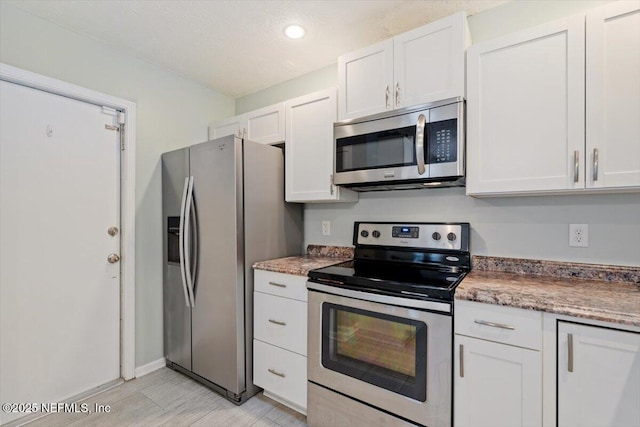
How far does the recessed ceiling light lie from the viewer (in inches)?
80.4

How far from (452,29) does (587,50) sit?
2.06ft

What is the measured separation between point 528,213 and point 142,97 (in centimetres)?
290

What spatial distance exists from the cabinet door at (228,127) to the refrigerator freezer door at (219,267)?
61 cm

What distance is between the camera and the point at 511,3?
179 centimetres

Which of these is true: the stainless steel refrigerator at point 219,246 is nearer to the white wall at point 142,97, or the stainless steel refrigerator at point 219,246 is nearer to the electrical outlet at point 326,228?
the white wall at point 142,97

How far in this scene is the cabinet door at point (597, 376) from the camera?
1.04 meters

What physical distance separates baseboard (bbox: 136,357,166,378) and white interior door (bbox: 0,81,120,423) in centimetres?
14

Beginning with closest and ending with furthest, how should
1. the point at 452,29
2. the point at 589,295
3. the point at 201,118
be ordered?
the point at 589,295, the point at 452,29, the point at 201,118

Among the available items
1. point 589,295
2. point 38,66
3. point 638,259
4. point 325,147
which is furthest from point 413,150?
point 38,66

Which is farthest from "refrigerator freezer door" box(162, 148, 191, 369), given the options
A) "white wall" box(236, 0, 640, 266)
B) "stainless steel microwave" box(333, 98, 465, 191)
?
"white wall" box(236, 0, 640, 266)

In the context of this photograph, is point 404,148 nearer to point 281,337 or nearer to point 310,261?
point 310,261

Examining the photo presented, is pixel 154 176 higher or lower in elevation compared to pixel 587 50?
lower

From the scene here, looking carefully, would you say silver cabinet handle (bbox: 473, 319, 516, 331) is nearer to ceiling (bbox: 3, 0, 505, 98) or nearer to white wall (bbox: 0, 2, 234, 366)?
ceiling (bbox: 3, 0, 505, 98)

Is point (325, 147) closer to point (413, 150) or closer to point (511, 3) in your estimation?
point (413, 150)
